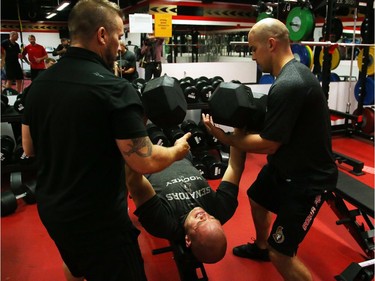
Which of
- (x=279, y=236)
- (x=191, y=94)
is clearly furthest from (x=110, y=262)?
(x=191, y=94)

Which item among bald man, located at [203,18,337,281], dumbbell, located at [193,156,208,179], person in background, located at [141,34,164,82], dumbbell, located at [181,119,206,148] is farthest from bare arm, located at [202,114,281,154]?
person in background, located at [141,34,164,82]

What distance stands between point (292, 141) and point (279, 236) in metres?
0.48

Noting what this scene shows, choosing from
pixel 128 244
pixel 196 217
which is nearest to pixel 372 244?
pixel 196 217

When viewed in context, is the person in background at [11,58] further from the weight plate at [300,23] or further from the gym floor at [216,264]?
the weight plate at [300,23]

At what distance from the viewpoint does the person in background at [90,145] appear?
1103mm

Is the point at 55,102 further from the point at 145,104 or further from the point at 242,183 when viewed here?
the point at 242,183

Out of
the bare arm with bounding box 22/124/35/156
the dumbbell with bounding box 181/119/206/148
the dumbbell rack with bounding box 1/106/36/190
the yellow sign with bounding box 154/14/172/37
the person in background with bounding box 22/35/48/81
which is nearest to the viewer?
the bare arm with bounding box 22/124/35/156

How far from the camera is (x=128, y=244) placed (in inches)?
50.4

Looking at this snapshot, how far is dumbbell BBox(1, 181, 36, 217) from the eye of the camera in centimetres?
286

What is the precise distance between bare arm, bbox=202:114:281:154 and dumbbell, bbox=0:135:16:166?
2.47 meters

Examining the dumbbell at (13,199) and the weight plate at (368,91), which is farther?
the weight plate at (368,91)

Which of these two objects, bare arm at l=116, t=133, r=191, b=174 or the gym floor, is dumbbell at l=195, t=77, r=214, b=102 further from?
bare arm at l=116, t=133, r=191, b=174

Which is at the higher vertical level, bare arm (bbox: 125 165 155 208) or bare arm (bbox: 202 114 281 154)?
bare arm (bbox: 202 114 281 154)

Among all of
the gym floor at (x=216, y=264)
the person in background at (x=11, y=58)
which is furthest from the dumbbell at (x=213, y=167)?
the person in background at (x=11, y=58)
